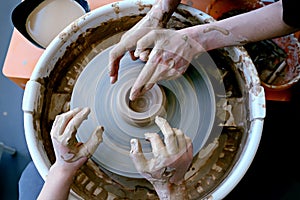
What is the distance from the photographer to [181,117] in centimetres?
127

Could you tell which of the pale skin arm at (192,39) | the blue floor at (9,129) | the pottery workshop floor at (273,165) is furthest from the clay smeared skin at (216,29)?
the blue floor at (9,129)

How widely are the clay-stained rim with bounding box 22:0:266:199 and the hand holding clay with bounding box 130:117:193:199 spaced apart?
0.57ft

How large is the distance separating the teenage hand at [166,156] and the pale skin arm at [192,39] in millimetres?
181

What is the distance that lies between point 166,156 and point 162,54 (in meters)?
0.32

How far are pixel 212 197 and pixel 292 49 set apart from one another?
2.04 feet

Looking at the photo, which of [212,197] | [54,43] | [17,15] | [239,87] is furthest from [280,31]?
[17,15]

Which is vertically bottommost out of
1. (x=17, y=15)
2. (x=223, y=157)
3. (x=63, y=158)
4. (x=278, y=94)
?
(x=223, y=157)

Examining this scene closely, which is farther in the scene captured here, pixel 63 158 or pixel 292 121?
pixel 292 121

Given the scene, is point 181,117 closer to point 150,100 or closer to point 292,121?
point 150,100

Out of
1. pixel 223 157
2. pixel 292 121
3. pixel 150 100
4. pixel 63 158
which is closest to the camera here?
pixel 63 158

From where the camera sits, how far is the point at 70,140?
1077 mm

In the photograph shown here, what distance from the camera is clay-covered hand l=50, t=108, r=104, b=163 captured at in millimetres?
1075

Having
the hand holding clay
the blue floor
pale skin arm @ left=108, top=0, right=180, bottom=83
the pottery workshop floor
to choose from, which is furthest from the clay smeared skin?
the blue floor

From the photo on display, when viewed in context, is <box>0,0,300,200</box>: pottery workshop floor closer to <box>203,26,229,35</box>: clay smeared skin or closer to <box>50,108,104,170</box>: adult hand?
<box>203,26,229,35</box>: clay smeared skin
